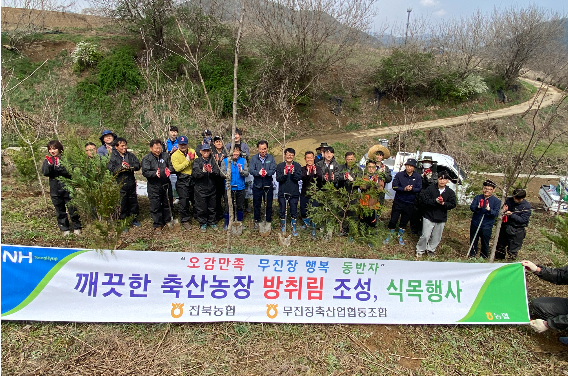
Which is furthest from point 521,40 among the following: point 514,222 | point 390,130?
point 514,222

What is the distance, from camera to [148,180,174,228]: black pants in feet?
18.9

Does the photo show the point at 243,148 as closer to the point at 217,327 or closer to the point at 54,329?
the point at 217,327

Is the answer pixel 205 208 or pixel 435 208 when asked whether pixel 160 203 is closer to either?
pixel 205 208

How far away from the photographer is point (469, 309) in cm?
409

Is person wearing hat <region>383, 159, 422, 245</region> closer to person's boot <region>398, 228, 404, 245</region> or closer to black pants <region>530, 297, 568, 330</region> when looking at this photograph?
person's boot <region>398, 228, 404, 245</region>

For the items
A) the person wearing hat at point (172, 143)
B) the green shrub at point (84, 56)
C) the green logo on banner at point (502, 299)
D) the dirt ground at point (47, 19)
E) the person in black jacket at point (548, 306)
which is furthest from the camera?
the dirt ground at point (47, 19)

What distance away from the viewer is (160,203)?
5883 mm

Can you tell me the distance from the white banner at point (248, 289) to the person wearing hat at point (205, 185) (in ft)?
6.80

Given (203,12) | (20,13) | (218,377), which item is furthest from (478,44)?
(20,13)

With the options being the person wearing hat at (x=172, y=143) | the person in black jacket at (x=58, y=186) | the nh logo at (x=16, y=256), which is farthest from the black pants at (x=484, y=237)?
the person in black jacket at (x=58, y=186)

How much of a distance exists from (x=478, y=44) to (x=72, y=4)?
75.2ft

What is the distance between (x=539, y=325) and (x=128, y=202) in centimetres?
609

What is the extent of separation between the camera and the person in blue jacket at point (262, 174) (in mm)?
5812

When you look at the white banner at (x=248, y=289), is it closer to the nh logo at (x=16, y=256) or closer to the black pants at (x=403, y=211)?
the nh logo at (x=16, y=256)
